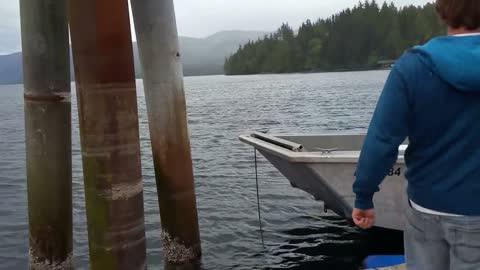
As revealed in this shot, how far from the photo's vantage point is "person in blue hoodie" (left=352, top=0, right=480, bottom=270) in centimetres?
233

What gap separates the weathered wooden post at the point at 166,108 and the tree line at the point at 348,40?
13258 cm

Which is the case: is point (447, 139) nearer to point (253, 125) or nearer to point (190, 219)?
point (190, 219)

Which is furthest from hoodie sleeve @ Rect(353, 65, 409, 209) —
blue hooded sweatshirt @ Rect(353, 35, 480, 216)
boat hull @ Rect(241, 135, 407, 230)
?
boat hull @ Rect(241, 135, 407, 230)

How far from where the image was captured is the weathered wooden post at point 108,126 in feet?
14.5

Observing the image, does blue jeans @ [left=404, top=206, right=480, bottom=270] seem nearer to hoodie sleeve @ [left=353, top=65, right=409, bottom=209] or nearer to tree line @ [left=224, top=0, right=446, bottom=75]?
hoodie sleeve @ [left=353, top=65, right=409, bottom=209]

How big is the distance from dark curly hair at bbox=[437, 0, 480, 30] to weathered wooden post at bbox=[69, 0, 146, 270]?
2.86m

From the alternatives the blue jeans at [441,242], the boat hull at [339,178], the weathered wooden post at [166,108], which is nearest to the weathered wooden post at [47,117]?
the weathered wooden post at [166,108]

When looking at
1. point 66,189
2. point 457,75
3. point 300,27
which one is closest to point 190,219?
point 66,189

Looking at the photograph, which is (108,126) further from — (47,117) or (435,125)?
(435,125)

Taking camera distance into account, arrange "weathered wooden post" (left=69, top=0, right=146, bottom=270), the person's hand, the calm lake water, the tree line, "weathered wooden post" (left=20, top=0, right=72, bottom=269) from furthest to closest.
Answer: the tree line → the calm lake water → "weathered wooden post" (left=20, top=0, right=72, bottom=269) → "weathered wooden post" (left=69, top=0, right=146, bottom=270) → the person's hand

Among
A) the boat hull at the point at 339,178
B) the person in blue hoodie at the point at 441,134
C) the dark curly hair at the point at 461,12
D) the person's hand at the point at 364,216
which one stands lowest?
the boat hull at the point at 339,178

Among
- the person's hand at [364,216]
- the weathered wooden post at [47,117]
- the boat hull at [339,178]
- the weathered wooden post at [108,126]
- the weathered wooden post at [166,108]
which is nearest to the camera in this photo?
the person's hand at [364,216]

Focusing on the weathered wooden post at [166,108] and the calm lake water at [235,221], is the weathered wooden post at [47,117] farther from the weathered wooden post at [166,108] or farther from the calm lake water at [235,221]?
the calm lake water at [235,221]

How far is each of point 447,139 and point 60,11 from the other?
4.31 m
